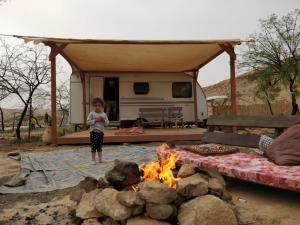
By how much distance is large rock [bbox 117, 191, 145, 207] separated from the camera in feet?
11.3

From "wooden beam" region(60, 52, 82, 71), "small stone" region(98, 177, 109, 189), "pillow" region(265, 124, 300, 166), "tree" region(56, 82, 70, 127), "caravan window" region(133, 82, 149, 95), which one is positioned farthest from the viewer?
"tree" region(56, 82, 70, 127)

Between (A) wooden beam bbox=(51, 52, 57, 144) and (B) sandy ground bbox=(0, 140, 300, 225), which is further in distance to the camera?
(A) wooden beam bbox=(51, 52, 57, 144)

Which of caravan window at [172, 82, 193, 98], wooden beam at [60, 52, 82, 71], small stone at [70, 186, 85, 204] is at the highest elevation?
wooden beam at [60, 52, 82, 71]

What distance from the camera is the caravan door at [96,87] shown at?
15.5 metres

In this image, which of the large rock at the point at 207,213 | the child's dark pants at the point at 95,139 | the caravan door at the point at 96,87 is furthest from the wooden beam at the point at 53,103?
the large rock at the point at 207,213

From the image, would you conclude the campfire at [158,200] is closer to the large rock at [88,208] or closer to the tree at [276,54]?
the large rock at [88,208]

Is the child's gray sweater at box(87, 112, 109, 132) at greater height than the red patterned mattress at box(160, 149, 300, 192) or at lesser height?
greater

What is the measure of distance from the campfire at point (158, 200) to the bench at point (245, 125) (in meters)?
2.27

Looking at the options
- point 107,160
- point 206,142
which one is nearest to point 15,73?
point 107,160

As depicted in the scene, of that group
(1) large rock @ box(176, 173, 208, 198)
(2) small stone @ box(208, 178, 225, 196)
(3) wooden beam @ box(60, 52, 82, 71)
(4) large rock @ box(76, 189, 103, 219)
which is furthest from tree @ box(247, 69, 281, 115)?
(4) large rock @ box(76, 189, 103, 219)

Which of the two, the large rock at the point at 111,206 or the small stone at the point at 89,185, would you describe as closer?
the large rock at the point at 111,206

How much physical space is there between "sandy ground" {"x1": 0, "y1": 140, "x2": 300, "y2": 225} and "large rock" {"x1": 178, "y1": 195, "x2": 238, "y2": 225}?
1.79 ft

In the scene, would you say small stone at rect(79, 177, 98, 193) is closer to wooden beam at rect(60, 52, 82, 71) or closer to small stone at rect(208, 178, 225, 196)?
small stone at rect(208, 178, 225, 196)

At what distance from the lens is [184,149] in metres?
6.32
